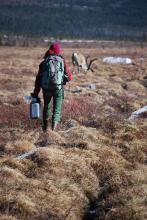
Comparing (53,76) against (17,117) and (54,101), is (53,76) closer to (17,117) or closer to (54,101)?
(54,101)

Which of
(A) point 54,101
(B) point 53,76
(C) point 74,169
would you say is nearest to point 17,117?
(A) point 54,101

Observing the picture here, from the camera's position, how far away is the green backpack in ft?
37.0

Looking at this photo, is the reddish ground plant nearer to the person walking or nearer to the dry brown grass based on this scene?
the dry brown grass

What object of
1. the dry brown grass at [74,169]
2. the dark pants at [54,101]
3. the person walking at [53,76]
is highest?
the person walking at [53,76]

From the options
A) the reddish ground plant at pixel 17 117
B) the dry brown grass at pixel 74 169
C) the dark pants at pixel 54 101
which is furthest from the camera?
the reddish ground plant at pixel 17 117

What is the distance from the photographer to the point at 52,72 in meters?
11.3

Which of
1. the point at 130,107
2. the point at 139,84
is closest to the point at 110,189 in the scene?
the point at 130,107

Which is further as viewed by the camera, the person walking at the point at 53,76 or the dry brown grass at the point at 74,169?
the person walking at the point at 53,76

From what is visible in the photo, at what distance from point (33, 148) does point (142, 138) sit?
8.24ft

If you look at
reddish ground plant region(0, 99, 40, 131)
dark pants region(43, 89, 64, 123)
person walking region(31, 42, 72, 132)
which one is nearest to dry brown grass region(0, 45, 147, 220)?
reddish ground plant region(0, 99, 40, 131)

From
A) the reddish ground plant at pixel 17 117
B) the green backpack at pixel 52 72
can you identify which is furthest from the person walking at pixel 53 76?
the reddish ground plant at pixel 17 117

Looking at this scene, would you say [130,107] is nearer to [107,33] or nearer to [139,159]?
[139,159]

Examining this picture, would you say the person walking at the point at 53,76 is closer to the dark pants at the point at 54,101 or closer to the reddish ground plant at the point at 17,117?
the dark pants at the point at 54,101

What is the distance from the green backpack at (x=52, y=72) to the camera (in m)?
11.3
